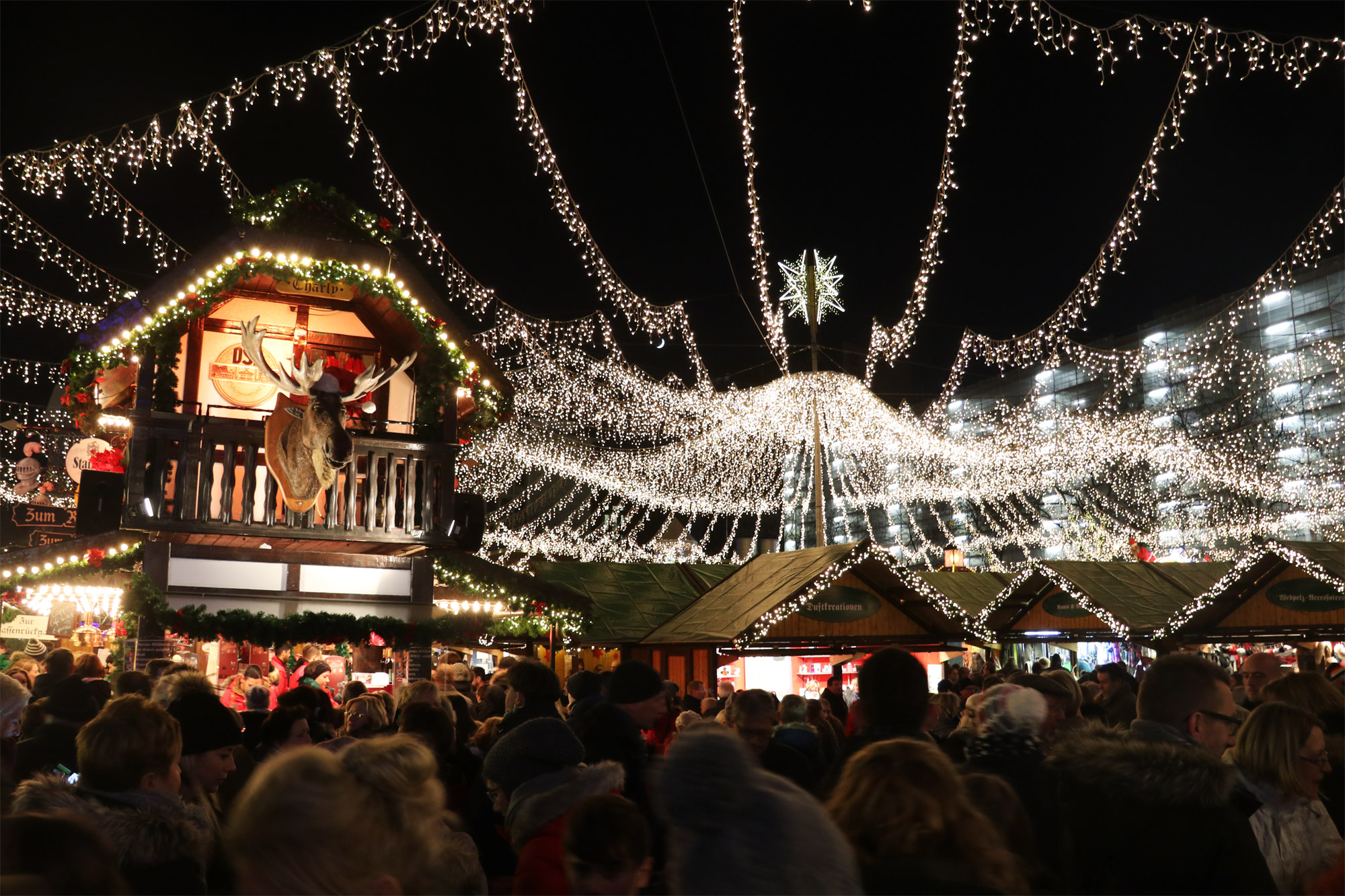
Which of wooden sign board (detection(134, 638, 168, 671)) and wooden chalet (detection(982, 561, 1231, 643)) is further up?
wooden chalet (detection(982, 561, 1231, 643))

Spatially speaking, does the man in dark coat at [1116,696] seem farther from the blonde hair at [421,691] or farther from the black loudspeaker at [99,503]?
the black loudspeaker at [99,503]

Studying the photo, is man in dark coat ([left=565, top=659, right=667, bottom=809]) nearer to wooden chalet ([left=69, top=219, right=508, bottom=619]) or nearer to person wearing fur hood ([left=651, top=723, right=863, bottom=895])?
person wearing fur hood ([left=651, top=723, right=863, bottom=895])

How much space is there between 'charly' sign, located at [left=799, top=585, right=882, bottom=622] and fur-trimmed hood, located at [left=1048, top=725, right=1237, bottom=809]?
9.87 metres

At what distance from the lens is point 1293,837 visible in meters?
3.55

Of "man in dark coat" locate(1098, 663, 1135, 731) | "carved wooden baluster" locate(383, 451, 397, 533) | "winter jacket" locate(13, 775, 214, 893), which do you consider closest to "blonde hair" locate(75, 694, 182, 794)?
"winter jacket" locate(13, 775, 214, 893)

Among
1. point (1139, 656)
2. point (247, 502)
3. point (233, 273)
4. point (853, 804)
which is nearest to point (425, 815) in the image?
point (853, 804)

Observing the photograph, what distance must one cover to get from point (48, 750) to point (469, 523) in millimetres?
7363

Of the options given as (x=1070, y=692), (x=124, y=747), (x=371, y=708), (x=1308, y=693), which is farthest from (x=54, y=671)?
(x=1308, y=693)

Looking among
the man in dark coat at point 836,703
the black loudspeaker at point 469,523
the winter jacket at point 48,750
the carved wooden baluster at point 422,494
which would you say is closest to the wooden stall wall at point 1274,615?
the man in dark coat at point 836,703

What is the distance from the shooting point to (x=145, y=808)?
3.19m

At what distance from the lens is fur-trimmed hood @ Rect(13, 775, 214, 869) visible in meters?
2.90

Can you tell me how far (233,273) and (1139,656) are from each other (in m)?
18.2

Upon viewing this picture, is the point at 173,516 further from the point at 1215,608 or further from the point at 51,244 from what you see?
the point at 1215,608

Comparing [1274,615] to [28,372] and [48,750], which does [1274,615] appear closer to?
[48,750]
